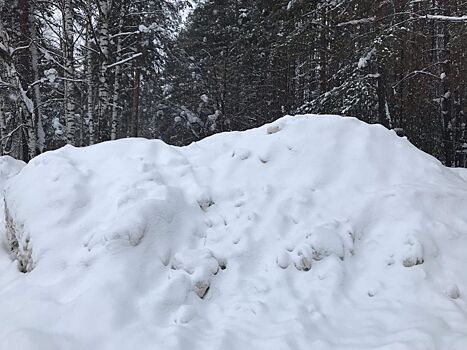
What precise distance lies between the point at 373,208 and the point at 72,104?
822 cm

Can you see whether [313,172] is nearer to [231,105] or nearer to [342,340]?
[342,340]

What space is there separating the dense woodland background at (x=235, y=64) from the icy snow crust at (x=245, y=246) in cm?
354

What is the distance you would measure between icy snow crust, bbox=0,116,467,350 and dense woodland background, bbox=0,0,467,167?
3.54 metres

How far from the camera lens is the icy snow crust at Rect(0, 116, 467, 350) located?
129 inches

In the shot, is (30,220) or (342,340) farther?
(30,220)

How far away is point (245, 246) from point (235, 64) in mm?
13928

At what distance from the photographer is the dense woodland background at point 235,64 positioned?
1016 cm

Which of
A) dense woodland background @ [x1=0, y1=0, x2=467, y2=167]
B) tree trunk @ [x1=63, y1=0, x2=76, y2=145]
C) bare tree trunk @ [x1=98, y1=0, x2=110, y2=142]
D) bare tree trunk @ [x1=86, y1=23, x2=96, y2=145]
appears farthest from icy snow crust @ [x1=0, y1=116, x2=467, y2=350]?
bare tree trunk @ [x1=86, y1=23, x2=96, y2=145]

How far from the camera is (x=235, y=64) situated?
56.2 feet

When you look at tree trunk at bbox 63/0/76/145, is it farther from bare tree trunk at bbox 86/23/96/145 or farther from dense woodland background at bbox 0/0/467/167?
bare tree trunk at bbox 86/23/96/145

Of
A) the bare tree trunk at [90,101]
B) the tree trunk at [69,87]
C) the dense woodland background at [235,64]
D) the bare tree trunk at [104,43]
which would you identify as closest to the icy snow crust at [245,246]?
the dense woodland background at [235,64]

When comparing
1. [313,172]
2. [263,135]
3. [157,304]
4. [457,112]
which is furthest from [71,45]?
[457,112]

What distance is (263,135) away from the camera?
19.0 feet

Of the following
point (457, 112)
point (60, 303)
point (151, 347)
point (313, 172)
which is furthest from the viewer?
point (457, 112)
